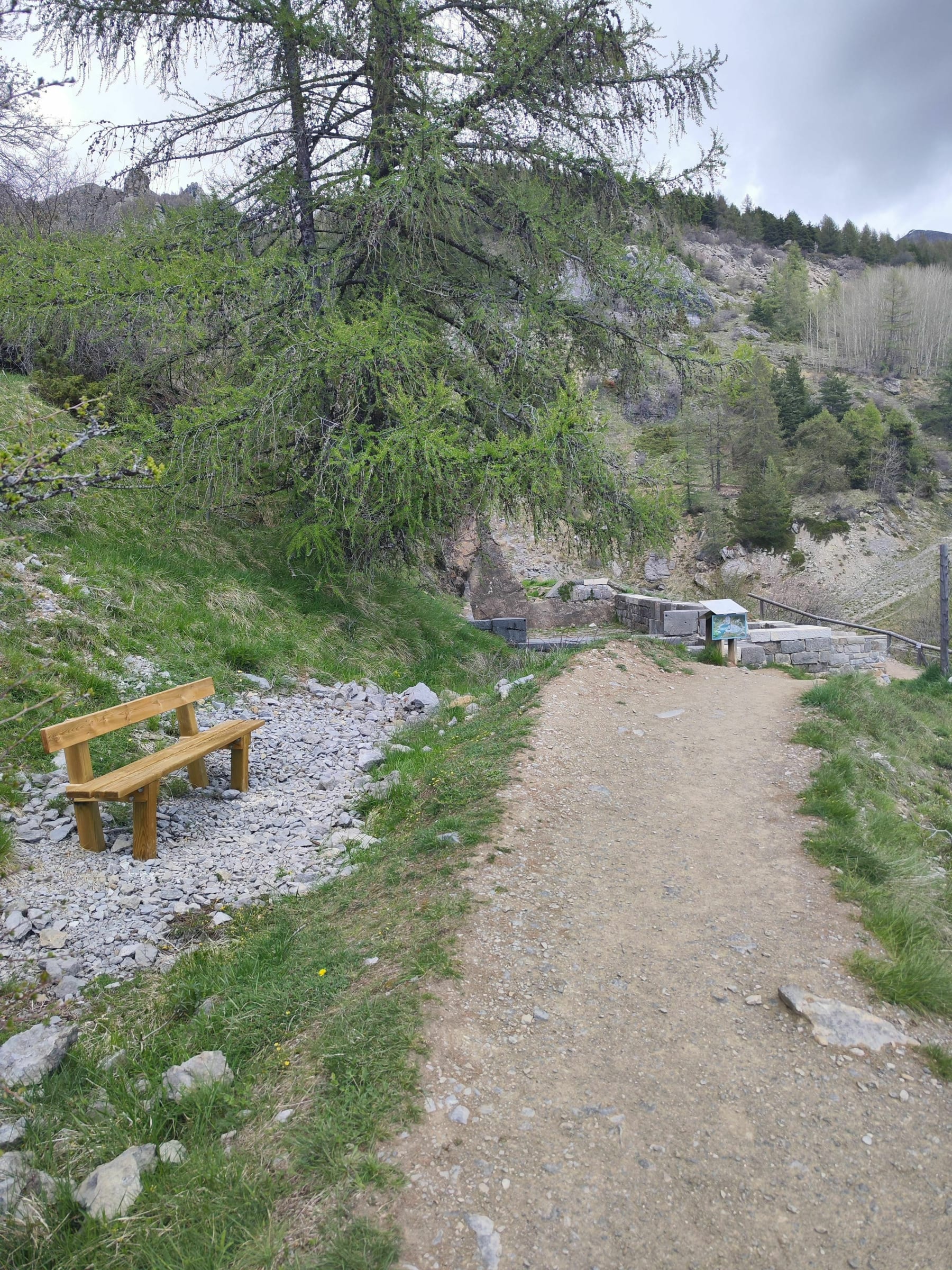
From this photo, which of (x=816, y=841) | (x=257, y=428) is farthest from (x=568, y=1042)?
(x=257, y=428)

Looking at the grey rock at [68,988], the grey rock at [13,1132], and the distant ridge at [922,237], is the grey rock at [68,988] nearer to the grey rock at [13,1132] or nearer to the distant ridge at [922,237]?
the grey rock at [13,1132]

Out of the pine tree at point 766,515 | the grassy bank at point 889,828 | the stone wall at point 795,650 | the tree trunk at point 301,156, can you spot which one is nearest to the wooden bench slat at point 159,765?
the grassy bank at point 889,828

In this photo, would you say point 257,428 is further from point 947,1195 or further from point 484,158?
point 947,1195

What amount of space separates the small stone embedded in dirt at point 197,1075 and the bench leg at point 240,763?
287 cm

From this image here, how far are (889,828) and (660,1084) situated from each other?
10.3 feet

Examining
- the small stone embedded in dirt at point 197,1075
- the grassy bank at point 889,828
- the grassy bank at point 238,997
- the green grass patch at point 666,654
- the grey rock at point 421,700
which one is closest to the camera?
the grassy bank at point 238,997

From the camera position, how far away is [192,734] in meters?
5.62

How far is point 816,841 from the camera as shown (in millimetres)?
4625

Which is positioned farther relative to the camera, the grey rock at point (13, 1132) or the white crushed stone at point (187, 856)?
the white crushed stone at point (187, 856)

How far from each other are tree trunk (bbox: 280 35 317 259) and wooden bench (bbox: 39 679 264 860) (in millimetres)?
6558

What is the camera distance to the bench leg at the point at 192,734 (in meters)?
5.53

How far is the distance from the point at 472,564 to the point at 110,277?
1015 centimetres

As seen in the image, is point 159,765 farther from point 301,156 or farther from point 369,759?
point 301,156

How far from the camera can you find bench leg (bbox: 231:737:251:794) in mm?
5535
